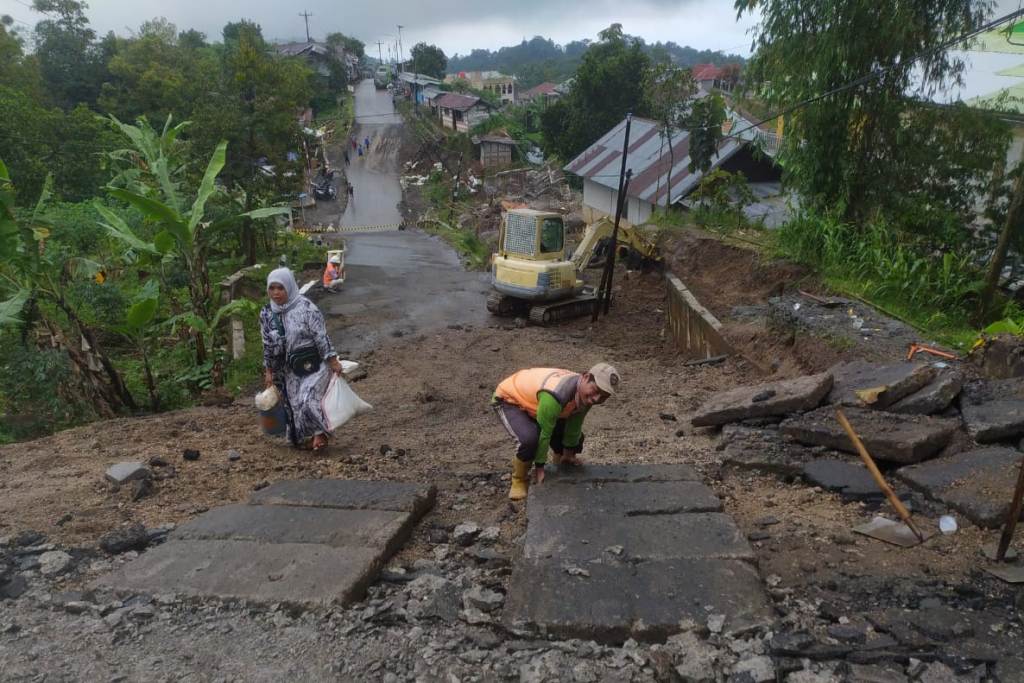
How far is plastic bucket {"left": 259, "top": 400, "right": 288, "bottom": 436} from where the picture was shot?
577 cm

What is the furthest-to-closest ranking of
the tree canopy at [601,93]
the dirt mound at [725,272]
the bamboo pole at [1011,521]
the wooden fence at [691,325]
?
the tree canopy at [601,93] → the dirt mound at [725,272] → the wooden fence at [691,325] → the bamboo pole at [1011,521]

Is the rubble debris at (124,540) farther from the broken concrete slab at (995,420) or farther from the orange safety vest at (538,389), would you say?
the broken concrete slab at (995,420)

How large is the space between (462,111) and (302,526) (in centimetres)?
5226

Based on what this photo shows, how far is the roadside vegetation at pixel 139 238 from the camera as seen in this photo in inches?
285

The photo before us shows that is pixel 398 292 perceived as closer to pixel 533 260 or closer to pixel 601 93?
pixel 533 260

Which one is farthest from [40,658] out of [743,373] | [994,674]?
[743,373]

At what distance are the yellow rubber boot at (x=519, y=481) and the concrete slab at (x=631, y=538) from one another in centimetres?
61

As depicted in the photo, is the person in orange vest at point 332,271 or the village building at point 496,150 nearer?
the person in orange vest at point 332,271

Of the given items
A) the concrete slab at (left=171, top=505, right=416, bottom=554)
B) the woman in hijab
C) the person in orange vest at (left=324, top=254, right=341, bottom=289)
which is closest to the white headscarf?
the woman in hijab

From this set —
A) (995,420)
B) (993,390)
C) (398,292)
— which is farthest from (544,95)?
(995,420)

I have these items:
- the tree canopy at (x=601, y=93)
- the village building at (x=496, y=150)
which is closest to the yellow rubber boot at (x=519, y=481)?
the tree canopy at (x=601, y=93)

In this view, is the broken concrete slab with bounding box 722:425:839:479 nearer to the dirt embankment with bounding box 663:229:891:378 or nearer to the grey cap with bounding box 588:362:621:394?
the grey cap with bounding box 588:362:621:394

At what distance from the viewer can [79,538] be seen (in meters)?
3.82

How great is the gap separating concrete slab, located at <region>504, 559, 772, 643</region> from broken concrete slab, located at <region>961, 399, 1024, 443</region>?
8.67 feet
